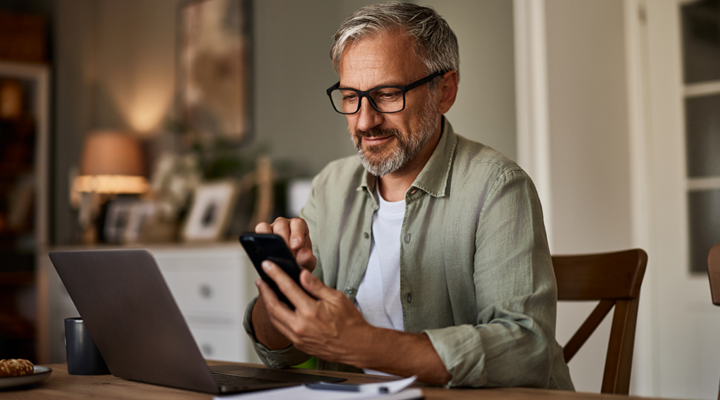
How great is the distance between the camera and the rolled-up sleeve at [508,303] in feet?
3.13

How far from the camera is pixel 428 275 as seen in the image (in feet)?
4.34

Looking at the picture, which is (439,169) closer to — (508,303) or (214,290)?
(508,303)

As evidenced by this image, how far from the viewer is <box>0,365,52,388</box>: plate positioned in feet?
3.19

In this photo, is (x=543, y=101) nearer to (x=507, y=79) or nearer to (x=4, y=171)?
(x=507, y=79)

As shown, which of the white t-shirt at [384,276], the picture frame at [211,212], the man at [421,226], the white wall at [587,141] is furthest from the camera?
the picture frame at [211,212]

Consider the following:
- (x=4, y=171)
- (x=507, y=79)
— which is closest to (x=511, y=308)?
(x=507, y=79)

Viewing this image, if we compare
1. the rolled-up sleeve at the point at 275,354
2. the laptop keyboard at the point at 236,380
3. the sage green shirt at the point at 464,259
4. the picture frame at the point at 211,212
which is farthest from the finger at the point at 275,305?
the picture frame at the point at 211,212

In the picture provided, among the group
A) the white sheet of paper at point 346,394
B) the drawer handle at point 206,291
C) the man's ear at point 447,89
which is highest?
the man's ear at point 447,89

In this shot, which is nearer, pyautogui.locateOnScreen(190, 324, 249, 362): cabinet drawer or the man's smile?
the man's smile

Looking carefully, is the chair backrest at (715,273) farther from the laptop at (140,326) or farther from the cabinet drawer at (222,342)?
the cabinet drawer at (222,342)

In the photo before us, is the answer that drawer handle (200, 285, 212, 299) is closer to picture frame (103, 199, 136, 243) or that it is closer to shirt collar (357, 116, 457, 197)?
picture frame (103, 199, 136, 243)

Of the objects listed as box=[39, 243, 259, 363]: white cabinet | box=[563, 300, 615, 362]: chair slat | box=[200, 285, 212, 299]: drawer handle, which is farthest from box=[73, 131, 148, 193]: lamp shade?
box=[563, 300, 615, 362]: chair slat

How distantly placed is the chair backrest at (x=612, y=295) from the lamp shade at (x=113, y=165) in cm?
354

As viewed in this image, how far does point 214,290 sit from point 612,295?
2127 millimetres
